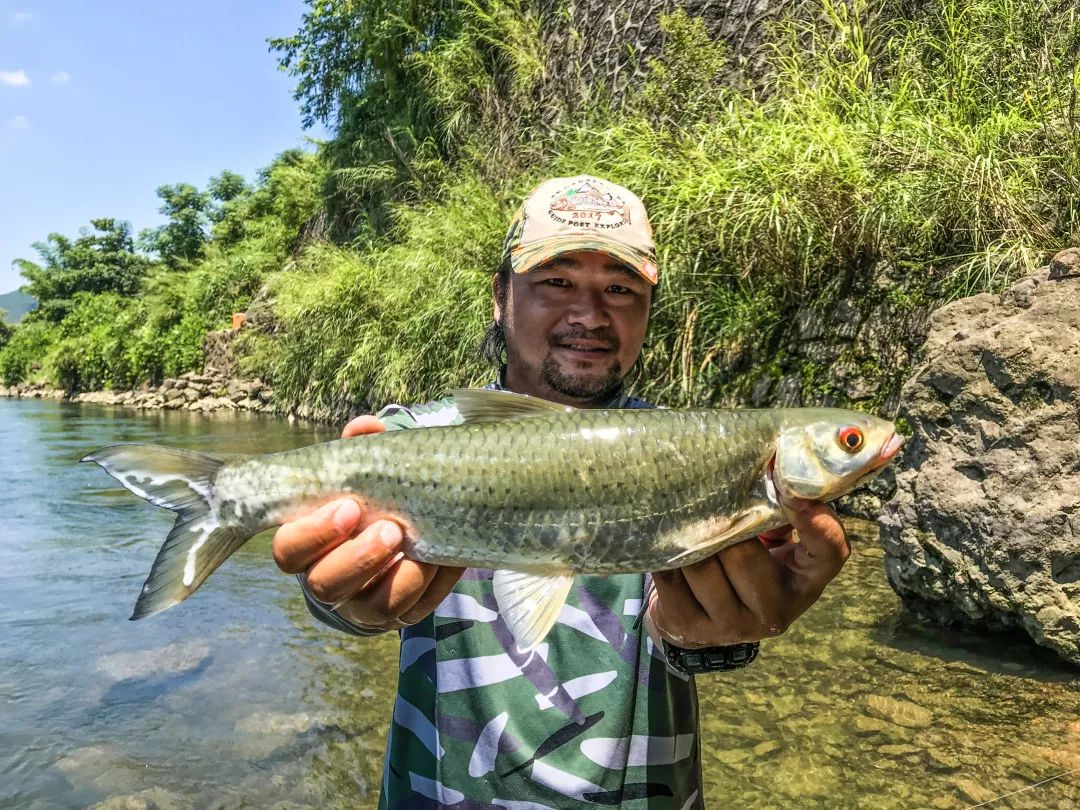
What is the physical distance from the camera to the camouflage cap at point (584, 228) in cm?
263

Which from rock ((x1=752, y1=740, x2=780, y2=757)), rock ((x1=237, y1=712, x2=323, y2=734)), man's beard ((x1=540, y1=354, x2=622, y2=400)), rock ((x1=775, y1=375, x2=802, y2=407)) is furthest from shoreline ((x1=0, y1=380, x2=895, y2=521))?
man's beard ((x1=540, y1=354, x2=622, y2=400))

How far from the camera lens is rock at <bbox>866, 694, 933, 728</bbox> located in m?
3.50

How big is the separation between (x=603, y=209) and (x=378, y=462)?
4.34ft

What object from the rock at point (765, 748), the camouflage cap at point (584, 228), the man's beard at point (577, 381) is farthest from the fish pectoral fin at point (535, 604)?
the rock at point (765, 748)

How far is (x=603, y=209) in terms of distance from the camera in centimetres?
272

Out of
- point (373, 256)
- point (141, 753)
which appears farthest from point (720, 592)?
point (373, 256)

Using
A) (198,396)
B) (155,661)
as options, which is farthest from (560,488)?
(198,396)

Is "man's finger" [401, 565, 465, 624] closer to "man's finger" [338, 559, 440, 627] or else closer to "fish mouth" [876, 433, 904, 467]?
"man's finger" [338, 559, 440, 627]

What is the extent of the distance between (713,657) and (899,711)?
6.99 ft

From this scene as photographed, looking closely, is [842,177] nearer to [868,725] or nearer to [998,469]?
[998,469]

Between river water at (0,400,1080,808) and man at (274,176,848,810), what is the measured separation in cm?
144

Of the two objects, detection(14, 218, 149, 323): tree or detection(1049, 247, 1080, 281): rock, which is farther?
detection(14, 218, 149, 323): tree

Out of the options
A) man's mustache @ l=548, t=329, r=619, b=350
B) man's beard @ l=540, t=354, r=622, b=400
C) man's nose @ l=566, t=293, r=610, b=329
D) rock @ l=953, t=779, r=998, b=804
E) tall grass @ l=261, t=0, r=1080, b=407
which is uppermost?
tall grass @ l=261, t=0, r=1080, b=407

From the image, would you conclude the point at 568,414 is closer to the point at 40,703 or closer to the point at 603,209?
the point at 603,209
